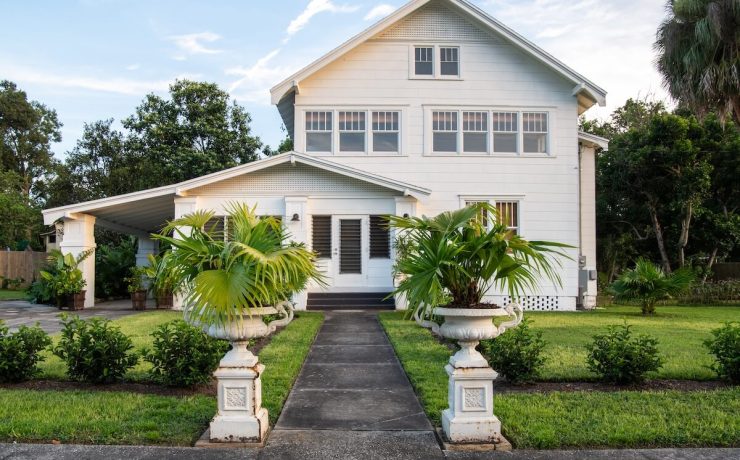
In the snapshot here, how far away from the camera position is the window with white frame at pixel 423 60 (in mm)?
16203

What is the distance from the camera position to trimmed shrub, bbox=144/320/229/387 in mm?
5926

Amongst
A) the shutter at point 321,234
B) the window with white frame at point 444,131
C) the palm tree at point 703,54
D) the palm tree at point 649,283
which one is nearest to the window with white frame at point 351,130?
the window with white frame at point 444,131

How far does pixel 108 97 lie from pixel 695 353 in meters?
31.1

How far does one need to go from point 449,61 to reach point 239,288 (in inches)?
538

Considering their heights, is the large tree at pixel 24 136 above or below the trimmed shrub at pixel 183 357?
above

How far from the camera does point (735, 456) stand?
421cm

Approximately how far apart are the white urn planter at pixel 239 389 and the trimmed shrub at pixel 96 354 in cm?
212

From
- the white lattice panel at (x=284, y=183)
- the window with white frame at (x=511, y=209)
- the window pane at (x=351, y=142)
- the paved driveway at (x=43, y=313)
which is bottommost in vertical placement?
the paved driveway at (x=43, y=313)

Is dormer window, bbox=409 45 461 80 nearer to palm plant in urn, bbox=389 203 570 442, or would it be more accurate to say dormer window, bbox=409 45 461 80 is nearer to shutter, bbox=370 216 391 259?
shutter, bbox=370 216 391 259

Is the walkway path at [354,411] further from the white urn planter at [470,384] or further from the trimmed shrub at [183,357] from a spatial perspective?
the trimmed shrub at [183,357]

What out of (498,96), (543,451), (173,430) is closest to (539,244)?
(543,451)

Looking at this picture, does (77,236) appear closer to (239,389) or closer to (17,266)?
(239,389)

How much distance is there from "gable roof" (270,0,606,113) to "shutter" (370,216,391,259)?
4497 mm

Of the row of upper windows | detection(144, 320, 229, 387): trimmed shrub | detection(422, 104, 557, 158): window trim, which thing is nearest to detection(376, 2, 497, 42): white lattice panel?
detection(422, 104, 557, 158): window trim
